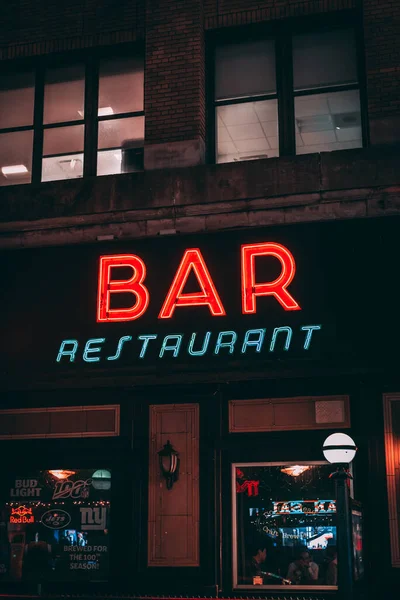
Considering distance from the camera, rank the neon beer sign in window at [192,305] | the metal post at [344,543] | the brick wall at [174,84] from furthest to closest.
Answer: the brick wall at [174,84] → the neon beer sign in window at [192,305] → the metal post at [344,543]

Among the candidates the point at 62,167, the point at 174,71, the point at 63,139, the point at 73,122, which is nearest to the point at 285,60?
the point at 174,71

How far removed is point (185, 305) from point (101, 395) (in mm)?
2155

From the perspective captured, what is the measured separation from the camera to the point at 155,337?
13.3 meters

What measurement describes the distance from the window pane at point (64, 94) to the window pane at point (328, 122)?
13.9 feet

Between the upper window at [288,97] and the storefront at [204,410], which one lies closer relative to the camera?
the storefront at [204,410]

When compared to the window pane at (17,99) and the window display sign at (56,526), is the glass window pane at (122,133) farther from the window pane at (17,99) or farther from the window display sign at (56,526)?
the window display sign at (56,526)

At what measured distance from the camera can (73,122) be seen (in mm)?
15438

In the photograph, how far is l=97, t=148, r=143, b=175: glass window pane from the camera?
14.9m

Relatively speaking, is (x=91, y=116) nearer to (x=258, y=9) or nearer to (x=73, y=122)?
(x=73, y=122)

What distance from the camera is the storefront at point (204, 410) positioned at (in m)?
12.6

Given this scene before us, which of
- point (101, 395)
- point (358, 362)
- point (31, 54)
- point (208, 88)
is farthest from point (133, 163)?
point (358, 362)

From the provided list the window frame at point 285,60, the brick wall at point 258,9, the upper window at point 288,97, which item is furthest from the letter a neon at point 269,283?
the brick wall at point 258,9

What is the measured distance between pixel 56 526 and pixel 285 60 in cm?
909

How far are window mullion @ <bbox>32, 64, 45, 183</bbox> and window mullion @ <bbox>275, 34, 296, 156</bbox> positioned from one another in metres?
4.56
